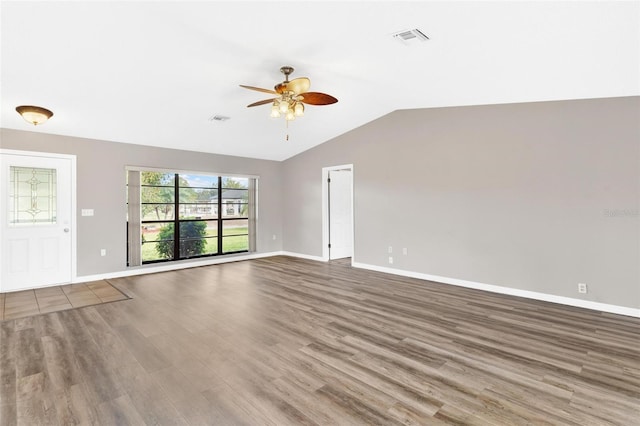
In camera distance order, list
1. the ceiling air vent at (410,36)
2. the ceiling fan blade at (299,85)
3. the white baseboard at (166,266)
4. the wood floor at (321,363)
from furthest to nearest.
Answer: the white baseboard at (166,266), the ceiling fan blade at (299,85), the ceiling air vent at (410,36), the wood floor at (321,363)

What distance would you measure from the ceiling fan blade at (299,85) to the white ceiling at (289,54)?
0.35 metres

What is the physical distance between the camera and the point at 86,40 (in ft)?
9.84

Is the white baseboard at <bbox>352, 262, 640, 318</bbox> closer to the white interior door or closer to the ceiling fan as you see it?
the white interior door

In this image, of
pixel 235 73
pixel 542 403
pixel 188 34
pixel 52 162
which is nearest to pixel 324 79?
pixel 235 73

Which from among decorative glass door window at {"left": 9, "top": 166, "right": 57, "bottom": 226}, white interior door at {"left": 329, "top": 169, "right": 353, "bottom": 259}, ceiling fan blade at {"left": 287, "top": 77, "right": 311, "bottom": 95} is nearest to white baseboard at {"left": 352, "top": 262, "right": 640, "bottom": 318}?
white interior door at {"left": 329, "top": 169, "right": 353, "bottom": 259}

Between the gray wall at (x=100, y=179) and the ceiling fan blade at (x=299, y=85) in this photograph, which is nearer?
the ceiling fan blade at (x=299, y=85)

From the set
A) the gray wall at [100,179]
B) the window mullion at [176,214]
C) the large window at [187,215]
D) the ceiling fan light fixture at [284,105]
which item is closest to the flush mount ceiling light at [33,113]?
the gray wall at [100,179]

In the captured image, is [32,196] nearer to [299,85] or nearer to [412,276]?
[299,85]

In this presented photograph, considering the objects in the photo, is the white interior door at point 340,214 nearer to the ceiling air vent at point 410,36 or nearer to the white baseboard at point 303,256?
the white baseboard at point 303,256

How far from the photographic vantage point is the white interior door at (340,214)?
24.8 ft

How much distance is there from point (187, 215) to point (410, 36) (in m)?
5.60

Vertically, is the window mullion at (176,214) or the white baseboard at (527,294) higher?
the window mullion at (176,214)

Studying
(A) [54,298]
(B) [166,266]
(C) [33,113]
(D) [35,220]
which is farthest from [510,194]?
(D) [35,220]

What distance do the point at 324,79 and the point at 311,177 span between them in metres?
3.52
